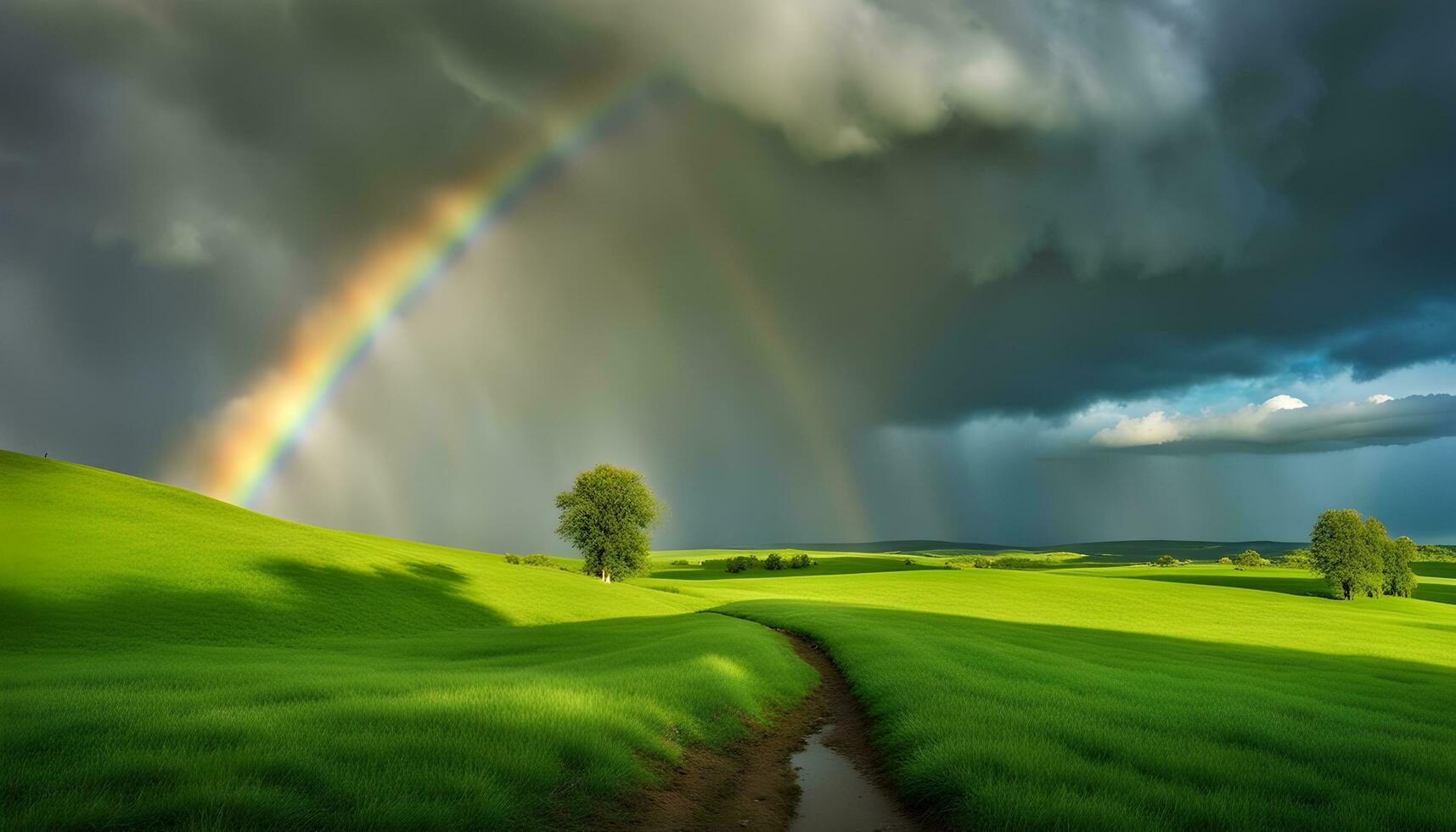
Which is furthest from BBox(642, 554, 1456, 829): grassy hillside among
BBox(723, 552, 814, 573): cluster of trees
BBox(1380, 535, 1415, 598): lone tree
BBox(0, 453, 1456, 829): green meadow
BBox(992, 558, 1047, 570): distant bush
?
BBox(992, 558, 1047, 570): distant bush

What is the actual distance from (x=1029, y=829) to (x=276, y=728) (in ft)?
34.9

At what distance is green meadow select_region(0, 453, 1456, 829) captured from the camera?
313 inches

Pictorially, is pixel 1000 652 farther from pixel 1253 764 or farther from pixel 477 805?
pixel 477 805

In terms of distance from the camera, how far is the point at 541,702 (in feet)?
41.5

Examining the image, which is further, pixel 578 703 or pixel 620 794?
pixel 578 703

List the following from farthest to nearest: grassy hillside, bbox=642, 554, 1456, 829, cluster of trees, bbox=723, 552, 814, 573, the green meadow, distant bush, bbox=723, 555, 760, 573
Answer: cluster of trees, bbox=723, 552, 814, 573 → distant bush, bbox=723, 555, 760, 573 → grassy hillside, bbox=642, 554, 1456, 829 → the green meadow

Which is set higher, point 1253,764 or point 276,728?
point 276,728

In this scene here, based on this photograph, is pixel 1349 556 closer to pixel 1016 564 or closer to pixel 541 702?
pixel 1016 564

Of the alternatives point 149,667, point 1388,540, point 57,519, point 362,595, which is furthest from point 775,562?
point 149,667

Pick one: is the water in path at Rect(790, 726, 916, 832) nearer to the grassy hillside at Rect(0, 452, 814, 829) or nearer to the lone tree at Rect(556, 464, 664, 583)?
the grassy hillside at Rect(0, 452, 814, 829)

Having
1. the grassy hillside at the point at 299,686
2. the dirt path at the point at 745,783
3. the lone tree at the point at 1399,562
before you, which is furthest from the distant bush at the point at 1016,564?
the dirt path at the point at 745,783

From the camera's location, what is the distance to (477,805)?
26.1 ft

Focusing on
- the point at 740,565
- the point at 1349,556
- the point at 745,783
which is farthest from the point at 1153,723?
the point at 740,565

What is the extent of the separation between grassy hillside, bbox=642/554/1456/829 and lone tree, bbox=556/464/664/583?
1508 inches
